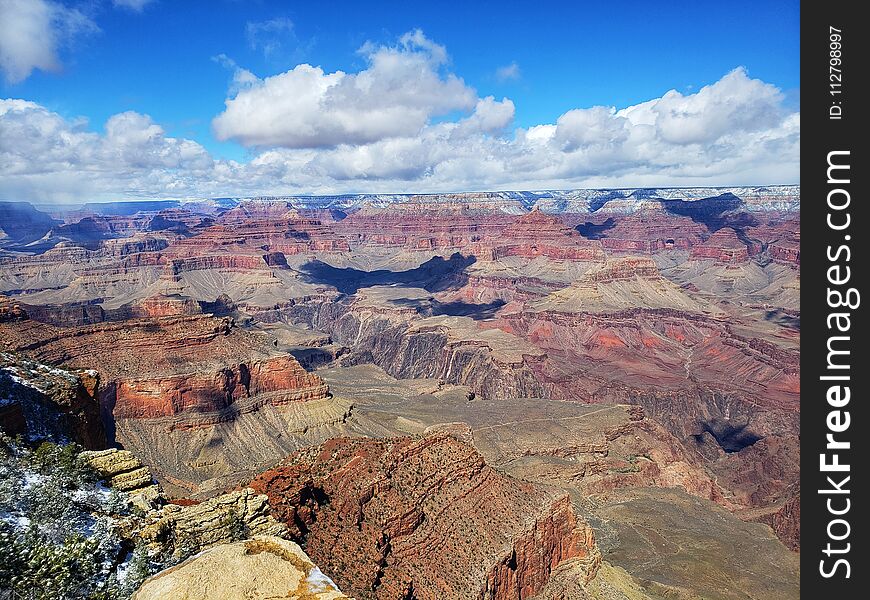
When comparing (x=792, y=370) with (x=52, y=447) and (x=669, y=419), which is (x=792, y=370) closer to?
(x=669, y=419)

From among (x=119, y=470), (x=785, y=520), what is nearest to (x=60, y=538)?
(x=119, y=470)

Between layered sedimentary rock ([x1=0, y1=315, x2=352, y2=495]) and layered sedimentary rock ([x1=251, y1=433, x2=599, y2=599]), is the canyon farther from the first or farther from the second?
layered sedimentary rock ([x1=0, y1=315, x2=352, y2=495])

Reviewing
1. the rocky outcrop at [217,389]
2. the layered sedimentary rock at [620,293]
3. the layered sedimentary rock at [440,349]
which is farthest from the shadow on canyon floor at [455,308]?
the rocky outcrop at [217,389]

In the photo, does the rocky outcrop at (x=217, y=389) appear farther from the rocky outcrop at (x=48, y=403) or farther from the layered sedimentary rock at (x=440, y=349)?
the layered sedimentary rock at (x=440, y=349)

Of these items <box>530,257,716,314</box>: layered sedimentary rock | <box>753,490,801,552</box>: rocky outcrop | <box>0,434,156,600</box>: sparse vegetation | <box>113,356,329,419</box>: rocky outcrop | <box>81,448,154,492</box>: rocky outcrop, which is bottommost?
<box>753,490,801,552</box>: rocky outcrop

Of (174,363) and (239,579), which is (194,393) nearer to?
(174,363)

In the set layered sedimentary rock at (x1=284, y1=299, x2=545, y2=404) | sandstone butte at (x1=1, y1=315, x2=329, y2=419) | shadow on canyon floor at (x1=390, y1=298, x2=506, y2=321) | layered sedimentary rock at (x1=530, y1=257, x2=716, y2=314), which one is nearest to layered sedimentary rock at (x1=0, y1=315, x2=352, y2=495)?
sandstone butte at (x1=1, y1=315, x2=329, y2=419)
